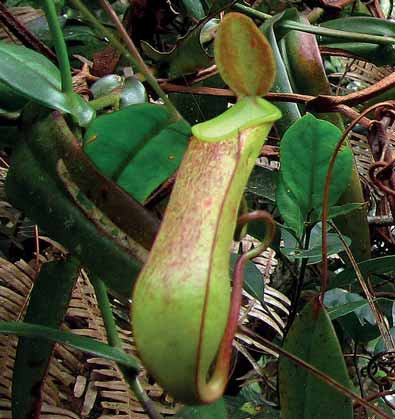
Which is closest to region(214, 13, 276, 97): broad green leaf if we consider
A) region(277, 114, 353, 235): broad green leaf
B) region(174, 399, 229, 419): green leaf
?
region(277, 114, 353, 235): broad green leaf

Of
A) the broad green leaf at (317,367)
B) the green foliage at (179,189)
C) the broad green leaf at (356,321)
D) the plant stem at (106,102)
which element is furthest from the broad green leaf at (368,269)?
the plant stem at (106,102)

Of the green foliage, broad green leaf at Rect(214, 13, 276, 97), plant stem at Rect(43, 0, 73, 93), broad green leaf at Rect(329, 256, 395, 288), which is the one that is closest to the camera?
the green foliage

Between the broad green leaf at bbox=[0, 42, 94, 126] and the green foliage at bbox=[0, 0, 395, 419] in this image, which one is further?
the broad green leaf at bbox=[0, 42, 94, 126]

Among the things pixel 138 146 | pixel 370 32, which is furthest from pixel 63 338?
pixel 370 32

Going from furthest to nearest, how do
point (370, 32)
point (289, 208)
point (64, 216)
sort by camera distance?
point (370, 32) → point (289, 208) → point (64, 216)

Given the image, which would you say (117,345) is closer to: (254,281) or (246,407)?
(254,281)

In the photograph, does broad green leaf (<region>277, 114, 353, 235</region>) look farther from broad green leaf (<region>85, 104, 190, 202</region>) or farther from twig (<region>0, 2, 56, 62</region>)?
twig (<region>0, 2, 56, 62</region>)
